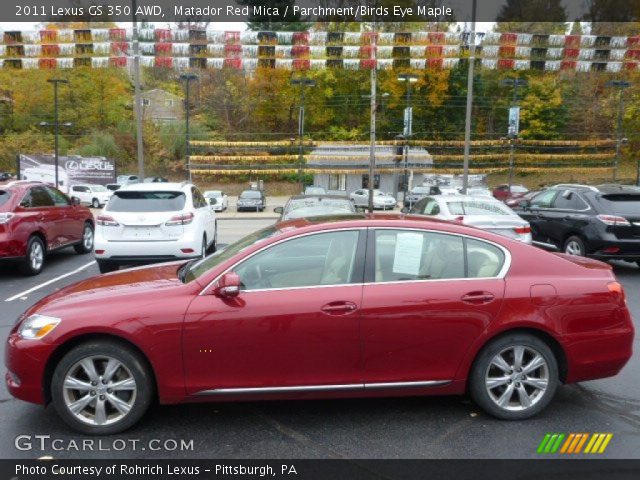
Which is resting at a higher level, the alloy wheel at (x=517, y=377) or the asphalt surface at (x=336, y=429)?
the alloy wheel at (x=517, y=377)

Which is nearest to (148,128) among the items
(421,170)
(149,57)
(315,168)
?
(315,168)

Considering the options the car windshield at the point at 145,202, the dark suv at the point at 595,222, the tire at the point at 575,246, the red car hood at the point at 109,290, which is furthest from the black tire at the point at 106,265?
the tire at the point at 575,246

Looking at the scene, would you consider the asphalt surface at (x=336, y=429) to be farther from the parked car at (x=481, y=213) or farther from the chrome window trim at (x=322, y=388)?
the parked car at (x=481, y=213)

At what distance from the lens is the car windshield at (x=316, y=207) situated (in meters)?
10.8

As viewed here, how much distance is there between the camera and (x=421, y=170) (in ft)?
174

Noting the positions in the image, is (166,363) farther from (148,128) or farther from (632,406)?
(148,128)

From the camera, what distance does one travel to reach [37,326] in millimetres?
3904

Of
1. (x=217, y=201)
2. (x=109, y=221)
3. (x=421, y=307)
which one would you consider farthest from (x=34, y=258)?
(x=217, y=201)

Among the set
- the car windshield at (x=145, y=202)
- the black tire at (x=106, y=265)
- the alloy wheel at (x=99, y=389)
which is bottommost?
the black tire at (x=106, y=265)

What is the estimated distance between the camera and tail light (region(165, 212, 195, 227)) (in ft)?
30.2

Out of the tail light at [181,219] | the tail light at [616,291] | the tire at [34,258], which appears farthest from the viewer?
the tire at [34,258]

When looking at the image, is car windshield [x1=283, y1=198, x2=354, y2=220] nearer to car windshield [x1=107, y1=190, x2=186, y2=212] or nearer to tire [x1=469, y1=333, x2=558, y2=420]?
car windshield [x1=107, y1=190, x2=186, y2=212]

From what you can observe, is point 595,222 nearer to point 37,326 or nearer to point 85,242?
point 37,326

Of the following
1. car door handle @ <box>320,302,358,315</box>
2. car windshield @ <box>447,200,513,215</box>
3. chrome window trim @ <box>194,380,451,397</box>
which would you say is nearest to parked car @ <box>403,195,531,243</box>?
car windshield @ <box>447,200,513,215</box>
